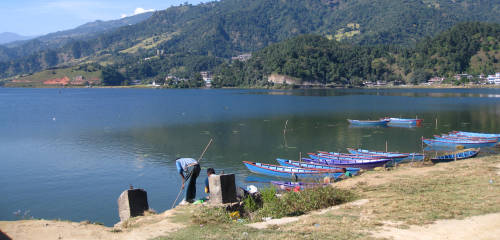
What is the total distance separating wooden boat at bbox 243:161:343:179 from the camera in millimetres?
27016

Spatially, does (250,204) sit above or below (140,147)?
above

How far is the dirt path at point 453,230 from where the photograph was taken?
11.2 meters

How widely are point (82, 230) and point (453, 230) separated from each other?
10490mm

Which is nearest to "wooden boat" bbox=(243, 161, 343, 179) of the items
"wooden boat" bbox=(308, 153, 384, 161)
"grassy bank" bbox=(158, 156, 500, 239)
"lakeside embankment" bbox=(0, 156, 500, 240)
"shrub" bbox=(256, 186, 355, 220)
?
"wooden boat" bbox=(308, 153, 384, 161)

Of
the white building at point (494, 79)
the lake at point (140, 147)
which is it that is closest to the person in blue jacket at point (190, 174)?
the lake at point (140, 147)

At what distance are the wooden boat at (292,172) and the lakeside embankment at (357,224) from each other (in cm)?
1029

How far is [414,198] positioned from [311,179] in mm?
12004

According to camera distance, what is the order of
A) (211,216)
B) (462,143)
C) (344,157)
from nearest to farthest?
(211,216), (344,157), (462,143)

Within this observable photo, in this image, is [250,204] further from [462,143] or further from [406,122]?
[406,122]

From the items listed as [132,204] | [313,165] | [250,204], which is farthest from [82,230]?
[313,165]

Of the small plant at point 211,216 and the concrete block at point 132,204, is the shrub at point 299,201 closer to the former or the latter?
the small plant at point 211,216

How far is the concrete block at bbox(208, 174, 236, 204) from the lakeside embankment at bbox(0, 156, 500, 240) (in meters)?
0.81

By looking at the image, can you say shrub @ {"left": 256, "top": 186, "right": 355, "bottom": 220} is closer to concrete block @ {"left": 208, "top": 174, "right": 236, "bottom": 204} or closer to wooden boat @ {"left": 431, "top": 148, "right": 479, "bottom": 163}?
concrete block @ {"left": 208, "top": 174, "right": 236, "bottom": 204}

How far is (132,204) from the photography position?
14.2m
